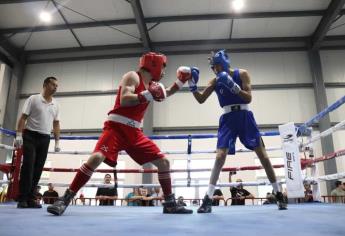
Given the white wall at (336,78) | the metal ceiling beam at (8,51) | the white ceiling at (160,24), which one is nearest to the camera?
the white ceiling at (160,24)

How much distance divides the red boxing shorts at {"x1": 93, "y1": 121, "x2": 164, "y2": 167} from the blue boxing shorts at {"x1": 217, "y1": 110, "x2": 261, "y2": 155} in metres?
0.55

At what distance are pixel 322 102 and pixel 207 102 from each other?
308 centimetres

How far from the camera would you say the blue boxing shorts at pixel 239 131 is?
7.72ft

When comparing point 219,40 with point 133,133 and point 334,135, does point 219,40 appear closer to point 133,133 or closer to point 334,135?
point 334,135

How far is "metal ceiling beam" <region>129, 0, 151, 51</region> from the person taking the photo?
24.1 feet

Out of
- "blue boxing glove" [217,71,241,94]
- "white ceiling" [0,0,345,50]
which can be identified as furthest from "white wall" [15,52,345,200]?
"blue boxing glove" [217,71,241,94]

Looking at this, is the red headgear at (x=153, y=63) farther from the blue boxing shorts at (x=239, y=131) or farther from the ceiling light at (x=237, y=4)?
the ceiling light at (x=237, y=4)

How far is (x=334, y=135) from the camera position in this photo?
27.5ft

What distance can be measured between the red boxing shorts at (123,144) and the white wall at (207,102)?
21.7ft

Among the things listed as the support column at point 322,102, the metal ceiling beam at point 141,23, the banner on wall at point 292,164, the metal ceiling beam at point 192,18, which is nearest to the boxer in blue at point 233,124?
the banner on wall at point 292,164

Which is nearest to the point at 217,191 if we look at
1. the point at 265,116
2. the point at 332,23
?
the point at 265,116

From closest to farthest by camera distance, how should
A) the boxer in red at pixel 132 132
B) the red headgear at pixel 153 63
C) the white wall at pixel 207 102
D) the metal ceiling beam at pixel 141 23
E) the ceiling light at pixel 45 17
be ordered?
the boxer in red at pixel 132 132 → the red headgear at pixel 153 63 → the metal ceiling beam at pixel 141 23 → the ceiling light at pixel 45 17 → the white wall at pixel 207 102

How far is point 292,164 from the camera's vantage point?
3.19 meters

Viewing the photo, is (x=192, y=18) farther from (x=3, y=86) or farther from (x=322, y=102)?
(x=3, y=86)
